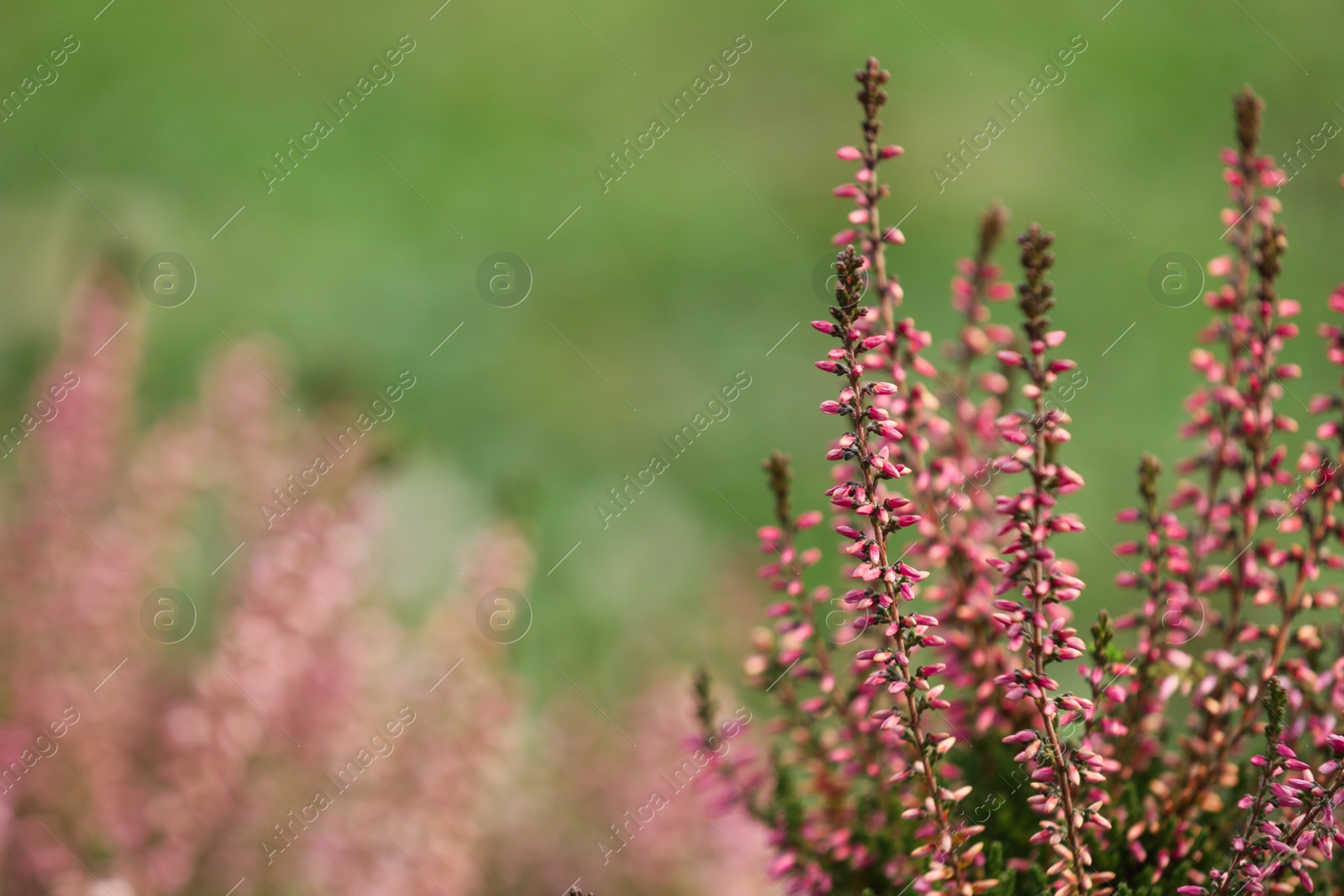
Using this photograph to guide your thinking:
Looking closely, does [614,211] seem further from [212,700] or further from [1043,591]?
[1043,591]

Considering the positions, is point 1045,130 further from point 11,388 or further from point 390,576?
point 11,388

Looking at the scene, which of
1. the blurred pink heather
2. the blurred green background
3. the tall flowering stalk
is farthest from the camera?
the blurred green background

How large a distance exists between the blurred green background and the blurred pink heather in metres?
2.55

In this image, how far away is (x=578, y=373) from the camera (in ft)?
29.2

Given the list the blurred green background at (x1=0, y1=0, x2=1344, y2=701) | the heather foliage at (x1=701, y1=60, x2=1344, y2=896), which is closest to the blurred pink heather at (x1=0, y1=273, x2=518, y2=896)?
the heather foliage at (x1=701, y1=60, x2=1344, y2=896)

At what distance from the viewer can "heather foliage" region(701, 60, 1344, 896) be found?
71.2 inches

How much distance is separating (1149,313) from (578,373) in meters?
5.08

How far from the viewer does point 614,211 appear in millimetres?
10281

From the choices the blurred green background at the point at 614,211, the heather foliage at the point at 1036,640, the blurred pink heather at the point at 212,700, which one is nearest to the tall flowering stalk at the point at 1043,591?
the heather foliage at the point at 1036,640

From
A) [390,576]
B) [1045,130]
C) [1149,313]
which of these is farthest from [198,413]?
[1045,130]

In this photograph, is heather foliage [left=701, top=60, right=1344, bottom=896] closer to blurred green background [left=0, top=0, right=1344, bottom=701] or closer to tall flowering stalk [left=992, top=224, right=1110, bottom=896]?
tall flowering stalk [left=992, top=224, right=1110, bottom=896]

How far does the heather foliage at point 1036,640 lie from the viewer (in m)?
1.81

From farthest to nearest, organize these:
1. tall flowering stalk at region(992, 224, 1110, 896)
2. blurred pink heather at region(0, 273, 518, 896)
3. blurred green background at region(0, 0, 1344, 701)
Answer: blurred green background at region(0, 0, 1344, 701) < blurred pink heather at region(0, 273, 518, 896) < tall flowering stalk at region(992, 224, 1110, 896)

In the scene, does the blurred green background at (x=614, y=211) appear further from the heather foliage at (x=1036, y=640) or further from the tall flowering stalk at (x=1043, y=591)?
the tall flowering stalk at (x=1043, y=591)
